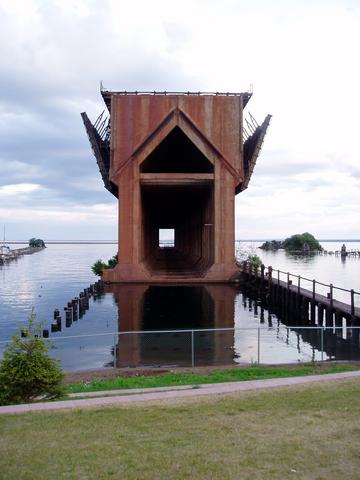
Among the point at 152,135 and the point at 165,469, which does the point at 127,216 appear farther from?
the point at 165,469

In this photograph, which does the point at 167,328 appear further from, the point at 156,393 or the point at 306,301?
the point at 156,393

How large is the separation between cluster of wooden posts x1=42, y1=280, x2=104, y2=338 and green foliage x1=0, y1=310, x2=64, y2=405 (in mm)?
14023

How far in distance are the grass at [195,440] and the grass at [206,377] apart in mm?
3063

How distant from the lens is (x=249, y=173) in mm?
48906

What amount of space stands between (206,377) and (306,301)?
20336mm

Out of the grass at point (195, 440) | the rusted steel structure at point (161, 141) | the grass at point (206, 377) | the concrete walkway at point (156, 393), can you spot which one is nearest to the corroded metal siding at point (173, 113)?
the rusted steel structure at point (161, 141)

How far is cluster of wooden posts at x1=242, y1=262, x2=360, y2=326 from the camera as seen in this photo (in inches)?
1009

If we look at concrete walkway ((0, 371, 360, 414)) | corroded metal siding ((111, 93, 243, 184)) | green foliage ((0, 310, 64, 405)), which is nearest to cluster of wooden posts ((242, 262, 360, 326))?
corroded metal siding ((111, 93, 243, 184))

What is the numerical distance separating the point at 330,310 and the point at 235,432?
67.8ft

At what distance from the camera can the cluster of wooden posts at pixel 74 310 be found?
90.5 ft

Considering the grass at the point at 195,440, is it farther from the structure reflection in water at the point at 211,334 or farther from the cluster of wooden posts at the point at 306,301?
the cluster of wooden posts at the point at 306,301

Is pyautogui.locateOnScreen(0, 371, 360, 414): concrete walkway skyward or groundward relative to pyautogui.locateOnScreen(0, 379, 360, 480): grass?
groundward

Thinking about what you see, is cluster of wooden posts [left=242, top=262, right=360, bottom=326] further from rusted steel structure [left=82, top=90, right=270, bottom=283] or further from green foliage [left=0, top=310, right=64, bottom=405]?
green foliage [left=0, top=310, right=64, bottom=405]

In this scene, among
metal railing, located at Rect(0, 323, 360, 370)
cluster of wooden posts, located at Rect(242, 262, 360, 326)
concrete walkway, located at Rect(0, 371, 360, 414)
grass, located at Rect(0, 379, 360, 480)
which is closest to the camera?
grass, located at Rect(0, 379, 360, 480)
